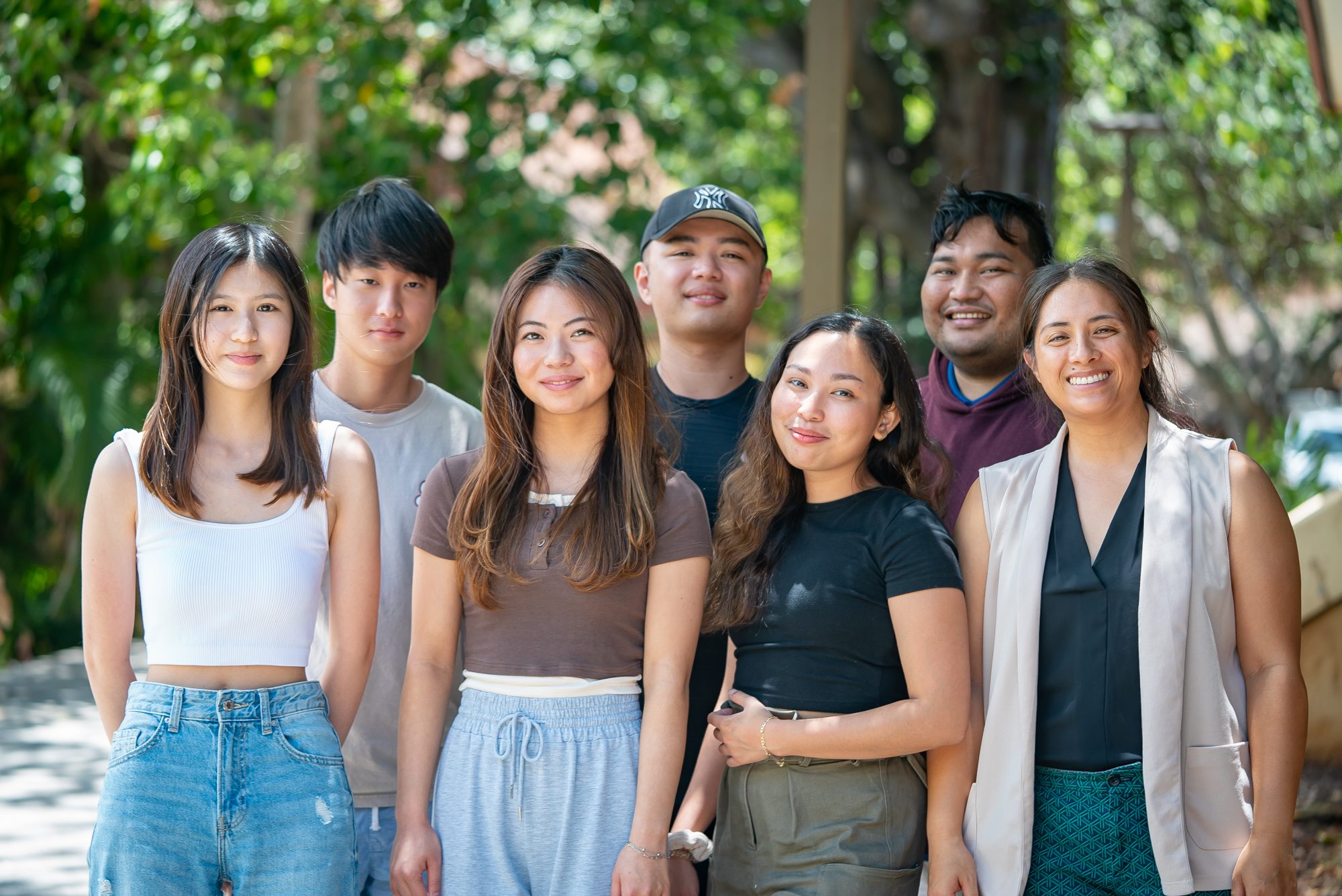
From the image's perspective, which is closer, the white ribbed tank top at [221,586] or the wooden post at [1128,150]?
the white ribbed tank top at [221,586]

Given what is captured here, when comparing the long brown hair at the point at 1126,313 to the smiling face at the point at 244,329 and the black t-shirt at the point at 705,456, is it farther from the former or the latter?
the smiling face at the point at 244,329

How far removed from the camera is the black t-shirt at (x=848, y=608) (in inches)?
89.2

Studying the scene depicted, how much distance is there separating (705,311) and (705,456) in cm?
37

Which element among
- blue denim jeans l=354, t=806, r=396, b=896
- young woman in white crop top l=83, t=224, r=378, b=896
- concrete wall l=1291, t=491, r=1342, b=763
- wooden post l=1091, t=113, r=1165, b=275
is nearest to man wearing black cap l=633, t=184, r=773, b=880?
young woman in white crop top l=83, t=224, r=378, b=896

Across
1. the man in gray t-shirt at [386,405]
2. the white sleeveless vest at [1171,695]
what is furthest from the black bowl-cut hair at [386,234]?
the white sleeveless vest at [1171,695]

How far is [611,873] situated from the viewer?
2.20 meters

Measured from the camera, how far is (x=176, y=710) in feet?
7.01

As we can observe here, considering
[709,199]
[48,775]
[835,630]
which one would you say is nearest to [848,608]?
[835,630]

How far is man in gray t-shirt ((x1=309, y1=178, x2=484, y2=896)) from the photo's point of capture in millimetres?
2656

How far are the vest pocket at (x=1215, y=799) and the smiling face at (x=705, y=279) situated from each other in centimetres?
A: 145

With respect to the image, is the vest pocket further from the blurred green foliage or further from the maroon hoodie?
the blurred green foliage

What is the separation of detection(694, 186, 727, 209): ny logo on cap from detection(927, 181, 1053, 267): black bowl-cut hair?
55cm

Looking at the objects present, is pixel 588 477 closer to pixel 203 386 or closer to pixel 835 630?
pixel 835 630

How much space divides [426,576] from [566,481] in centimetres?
32
